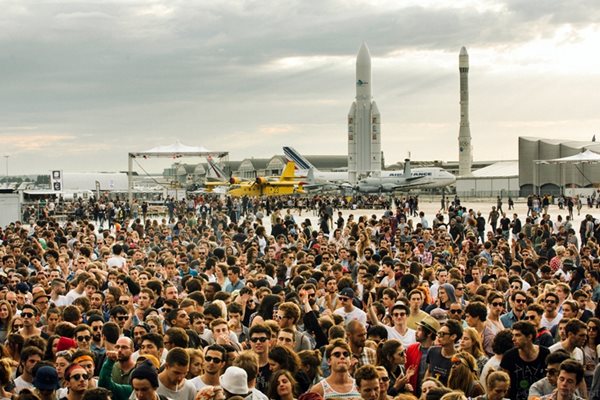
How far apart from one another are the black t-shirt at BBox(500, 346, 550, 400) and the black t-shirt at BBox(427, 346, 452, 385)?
0.46 m

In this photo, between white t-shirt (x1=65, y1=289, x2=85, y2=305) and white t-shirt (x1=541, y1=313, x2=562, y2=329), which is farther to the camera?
white t-shirt (x1=65, y1=289, x2=85, y2=305)

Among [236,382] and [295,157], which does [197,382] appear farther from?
[295,157]

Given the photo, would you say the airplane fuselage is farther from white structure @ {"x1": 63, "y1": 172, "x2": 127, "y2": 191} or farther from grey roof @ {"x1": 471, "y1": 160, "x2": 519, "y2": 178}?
white structure @ {"x1": 63, "y1": 172, "x2": 127, "y2": 191}

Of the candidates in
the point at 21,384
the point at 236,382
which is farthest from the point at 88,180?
the point at 236,382

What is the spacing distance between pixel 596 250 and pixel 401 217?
14134 mm

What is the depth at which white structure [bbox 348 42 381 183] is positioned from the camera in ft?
257

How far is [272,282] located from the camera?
440 inches

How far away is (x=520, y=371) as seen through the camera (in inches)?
241

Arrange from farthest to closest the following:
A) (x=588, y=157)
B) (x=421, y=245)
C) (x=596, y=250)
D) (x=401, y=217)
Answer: (x=588, y=157), (x=401, y=217), (x=421, y=245), (x=596, y=250)

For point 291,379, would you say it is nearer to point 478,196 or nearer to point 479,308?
point 479,308

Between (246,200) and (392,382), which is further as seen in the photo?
(246,200)

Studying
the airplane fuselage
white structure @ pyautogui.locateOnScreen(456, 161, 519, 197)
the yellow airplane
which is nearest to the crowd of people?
the yellow airplane

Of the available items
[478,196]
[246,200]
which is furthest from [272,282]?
[478,196]

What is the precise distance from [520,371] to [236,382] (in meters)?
2.33
